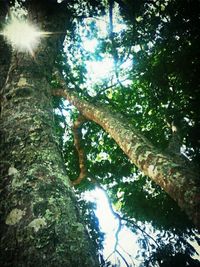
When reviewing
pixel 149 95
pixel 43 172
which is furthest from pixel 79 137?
pixel 43 172

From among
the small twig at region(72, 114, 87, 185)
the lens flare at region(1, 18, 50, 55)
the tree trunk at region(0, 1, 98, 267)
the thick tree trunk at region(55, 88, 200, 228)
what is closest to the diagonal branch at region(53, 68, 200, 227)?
the thick tree trunk at region(55, 88, 200, 228)

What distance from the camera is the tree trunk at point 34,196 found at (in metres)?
1.33

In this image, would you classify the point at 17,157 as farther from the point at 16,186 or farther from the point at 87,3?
Result: the point at 87,3

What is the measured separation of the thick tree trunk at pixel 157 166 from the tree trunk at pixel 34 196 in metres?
1.03

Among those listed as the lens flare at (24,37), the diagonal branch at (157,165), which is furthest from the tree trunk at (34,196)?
the lens flare at (24,37)

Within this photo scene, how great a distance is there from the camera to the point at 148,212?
30.4ft

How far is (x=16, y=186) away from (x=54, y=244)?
0.55 meters

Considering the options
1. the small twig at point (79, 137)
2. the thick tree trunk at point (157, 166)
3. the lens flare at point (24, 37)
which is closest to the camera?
the thick tree trunk at point (157, 166)

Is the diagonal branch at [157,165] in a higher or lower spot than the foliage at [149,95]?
lower

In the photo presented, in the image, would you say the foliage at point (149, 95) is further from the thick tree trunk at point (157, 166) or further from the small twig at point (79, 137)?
the thick tree trunk at point (157, 166)

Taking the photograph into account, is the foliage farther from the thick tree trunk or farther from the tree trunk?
the tree trunk

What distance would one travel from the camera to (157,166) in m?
2.96

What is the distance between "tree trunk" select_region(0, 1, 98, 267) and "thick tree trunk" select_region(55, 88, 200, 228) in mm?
1026

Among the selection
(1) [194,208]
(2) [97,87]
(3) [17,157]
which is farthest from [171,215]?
(3) [17,157]
